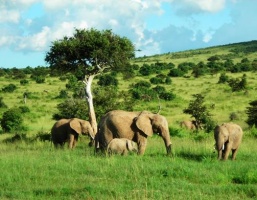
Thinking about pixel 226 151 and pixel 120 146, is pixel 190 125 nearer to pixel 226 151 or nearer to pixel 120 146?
pixel 226 151

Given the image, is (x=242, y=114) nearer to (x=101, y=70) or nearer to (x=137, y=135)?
(x=101, y=70)

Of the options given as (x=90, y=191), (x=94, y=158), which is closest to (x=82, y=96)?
(x=94, y=158)

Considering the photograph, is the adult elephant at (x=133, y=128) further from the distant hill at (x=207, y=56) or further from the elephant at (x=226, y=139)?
the distant hill at (x=207, y=56)

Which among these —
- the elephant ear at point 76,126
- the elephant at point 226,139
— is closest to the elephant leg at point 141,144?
the elephant at point 226,139

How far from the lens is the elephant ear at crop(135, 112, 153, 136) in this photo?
14305mm

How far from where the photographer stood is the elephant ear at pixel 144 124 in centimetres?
1430

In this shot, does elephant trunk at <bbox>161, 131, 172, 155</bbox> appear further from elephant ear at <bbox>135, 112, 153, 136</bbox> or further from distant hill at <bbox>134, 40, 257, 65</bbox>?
distant hill at <bbox>134, 40, 257, 65</bbox>

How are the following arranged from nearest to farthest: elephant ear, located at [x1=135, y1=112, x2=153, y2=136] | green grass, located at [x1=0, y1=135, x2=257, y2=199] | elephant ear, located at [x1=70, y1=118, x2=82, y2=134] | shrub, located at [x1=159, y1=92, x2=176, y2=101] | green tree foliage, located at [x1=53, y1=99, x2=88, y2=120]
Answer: green grass, located at [x1=0, y1=135, x2=257, y2=199] < elephant ear, located at [x1=135, y1=112, x2=153, y2=136] < elephant ear, located at [x1=70, y1=118, x2=82, y2=134] < green tree foliage, located at [x1=53, y1=99, x2=88, y2=120] < shrub, located at [x1=159, y1=92, x2=176, y2=101]

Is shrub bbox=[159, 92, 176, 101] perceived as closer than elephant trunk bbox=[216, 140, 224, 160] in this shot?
No

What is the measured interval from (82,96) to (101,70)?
6.90 m

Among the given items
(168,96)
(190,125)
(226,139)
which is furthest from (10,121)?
(168,96)

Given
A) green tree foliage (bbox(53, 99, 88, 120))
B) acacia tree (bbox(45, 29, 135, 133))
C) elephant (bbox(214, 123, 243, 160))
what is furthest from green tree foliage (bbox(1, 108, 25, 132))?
elephant (bbox(214, 123, 243, 160))

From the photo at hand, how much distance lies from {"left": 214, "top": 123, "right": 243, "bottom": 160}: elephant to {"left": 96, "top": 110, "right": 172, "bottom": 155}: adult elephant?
1421 mm

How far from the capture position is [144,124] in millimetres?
14383
